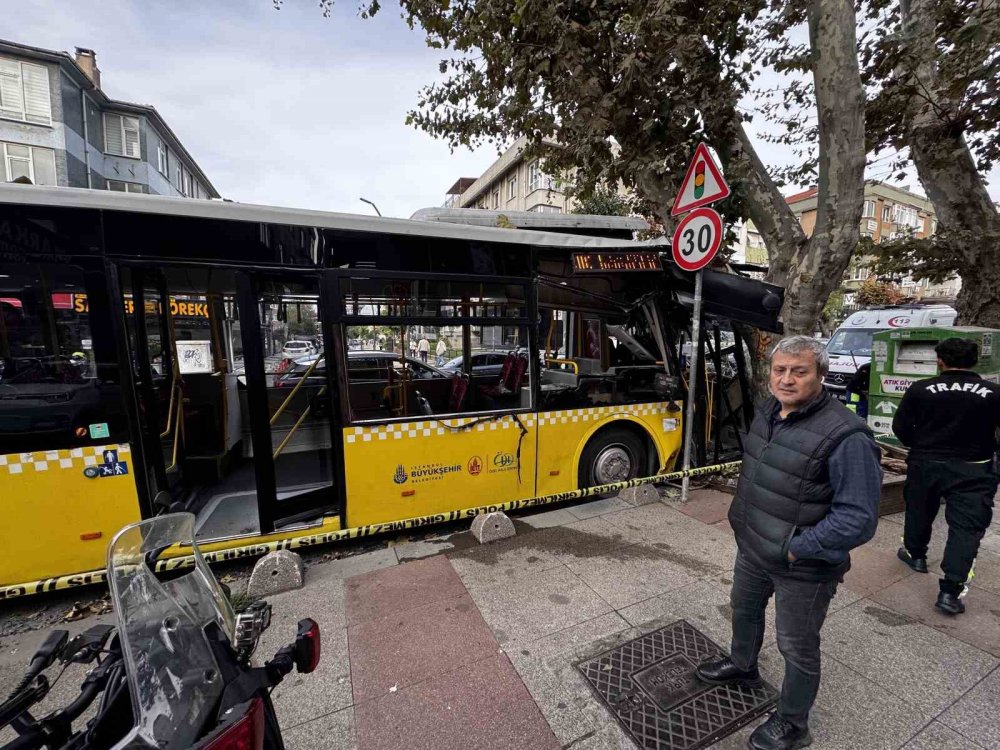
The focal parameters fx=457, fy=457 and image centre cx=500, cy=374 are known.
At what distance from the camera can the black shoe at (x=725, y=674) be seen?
2.35m

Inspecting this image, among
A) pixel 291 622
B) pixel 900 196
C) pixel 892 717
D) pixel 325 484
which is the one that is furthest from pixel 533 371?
pixel 900 196

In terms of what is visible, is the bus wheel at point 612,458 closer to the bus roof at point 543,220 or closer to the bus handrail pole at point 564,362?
the bus handrail pole at point 564,362

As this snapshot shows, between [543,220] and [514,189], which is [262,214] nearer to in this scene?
[543,220]

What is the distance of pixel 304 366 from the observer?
5301mm

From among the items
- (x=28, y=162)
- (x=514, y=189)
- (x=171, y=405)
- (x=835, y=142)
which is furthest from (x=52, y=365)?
(x=514, y=189)

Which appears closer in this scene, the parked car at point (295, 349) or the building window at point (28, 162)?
the parked car at point (295, 349)

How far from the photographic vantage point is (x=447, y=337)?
436 cm

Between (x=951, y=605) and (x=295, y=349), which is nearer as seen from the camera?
(x=951, y=605)

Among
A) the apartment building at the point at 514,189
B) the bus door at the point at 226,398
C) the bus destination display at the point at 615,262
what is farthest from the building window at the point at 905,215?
the bus door at the point at 226,398

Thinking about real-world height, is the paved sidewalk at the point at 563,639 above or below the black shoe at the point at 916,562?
below

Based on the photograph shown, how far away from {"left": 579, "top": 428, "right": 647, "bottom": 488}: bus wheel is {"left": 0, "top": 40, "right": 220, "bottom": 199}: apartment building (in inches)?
756

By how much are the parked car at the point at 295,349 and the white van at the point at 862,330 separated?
425 inches

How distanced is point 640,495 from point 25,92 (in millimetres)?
25863

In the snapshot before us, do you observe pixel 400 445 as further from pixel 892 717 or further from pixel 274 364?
pixel 892 717
